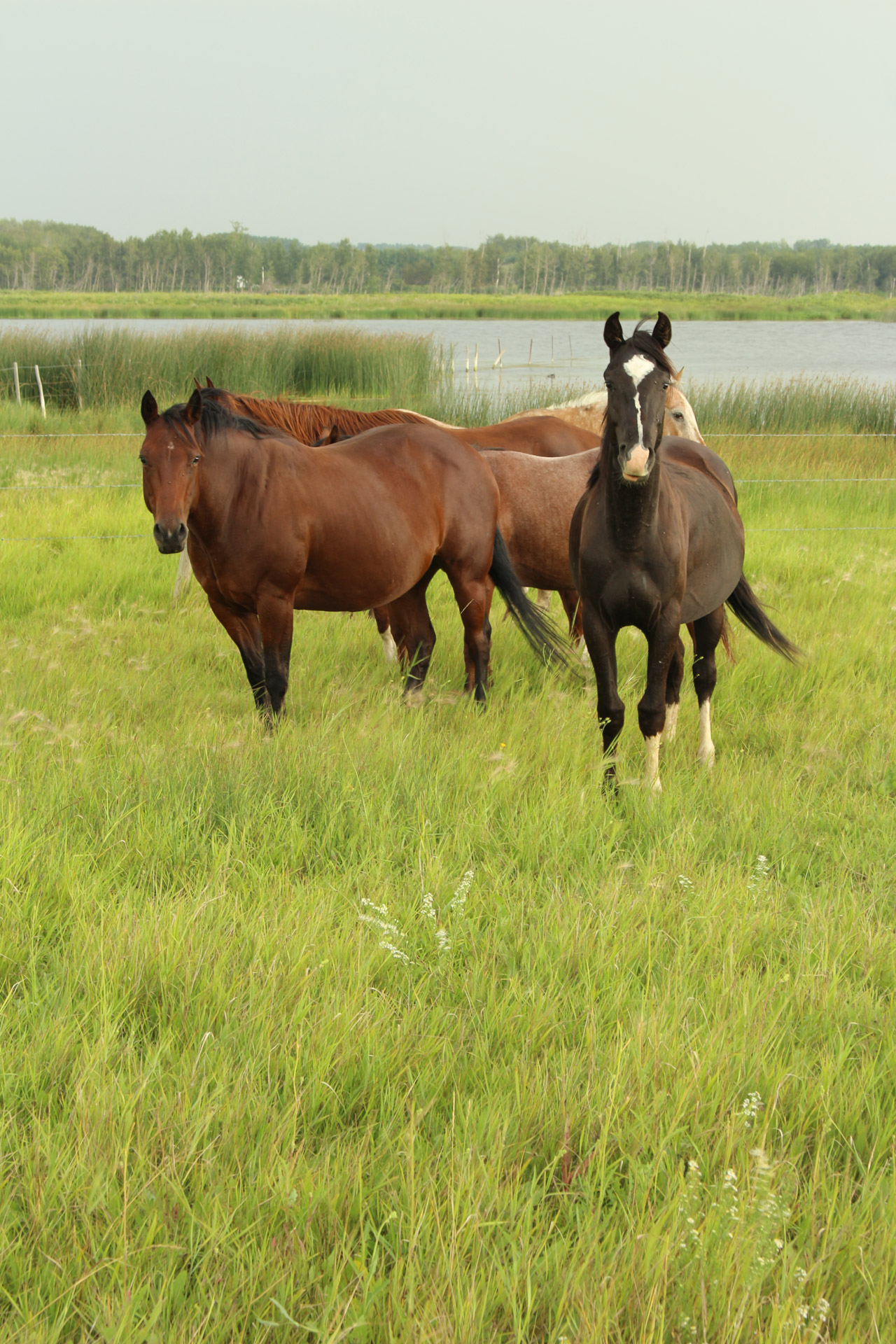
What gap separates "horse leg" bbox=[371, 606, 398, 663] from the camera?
623cm

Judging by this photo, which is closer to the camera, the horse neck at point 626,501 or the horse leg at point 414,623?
the horse neck at point 626,501

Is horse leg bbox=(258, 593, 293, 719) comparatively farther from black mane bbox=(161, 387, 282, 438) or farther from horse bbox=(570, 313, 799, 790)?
horse bbox=(570, 313, 799, 790)

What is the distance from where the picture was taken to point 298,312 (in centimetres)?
6981

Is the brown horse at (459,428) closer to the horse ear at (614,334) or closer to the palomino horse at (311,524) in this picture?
the palomino horse at (311,524)

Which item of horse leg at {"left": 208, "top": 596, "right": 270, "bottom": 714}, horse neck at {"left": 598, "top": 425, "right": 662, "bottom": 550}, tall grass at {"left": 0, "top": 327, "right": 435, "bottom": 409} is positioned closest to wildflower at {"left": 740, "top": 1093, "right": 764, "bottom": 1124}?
horse neck at {"left": 598, "top": 425, "right": 662, "bottom": 550}

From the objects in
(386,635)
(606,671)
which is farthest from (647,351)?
(386,635)

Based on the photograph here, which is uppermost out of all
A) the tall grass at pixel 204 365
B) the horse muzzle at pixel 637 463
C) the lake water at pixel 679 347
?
the lake water at pixel 679 347

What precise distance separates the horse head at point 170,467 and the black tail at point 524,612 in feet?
6.64

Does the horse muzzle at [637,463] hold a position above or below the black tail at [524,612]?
above

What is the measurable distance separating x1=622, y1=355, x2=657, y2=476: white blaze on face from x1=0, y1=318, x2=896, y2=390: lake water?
47.0ft

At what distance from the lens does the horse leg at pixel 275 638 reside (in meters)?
4.55

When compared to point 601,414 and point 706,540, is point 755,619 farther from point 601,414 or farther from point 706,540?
point 601,414

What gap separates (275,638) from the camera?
4.56m

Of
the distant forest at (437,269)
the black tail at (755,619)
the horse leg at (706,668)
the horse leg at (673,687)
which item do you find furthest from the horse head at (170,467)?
the distant forest at (437,269)
